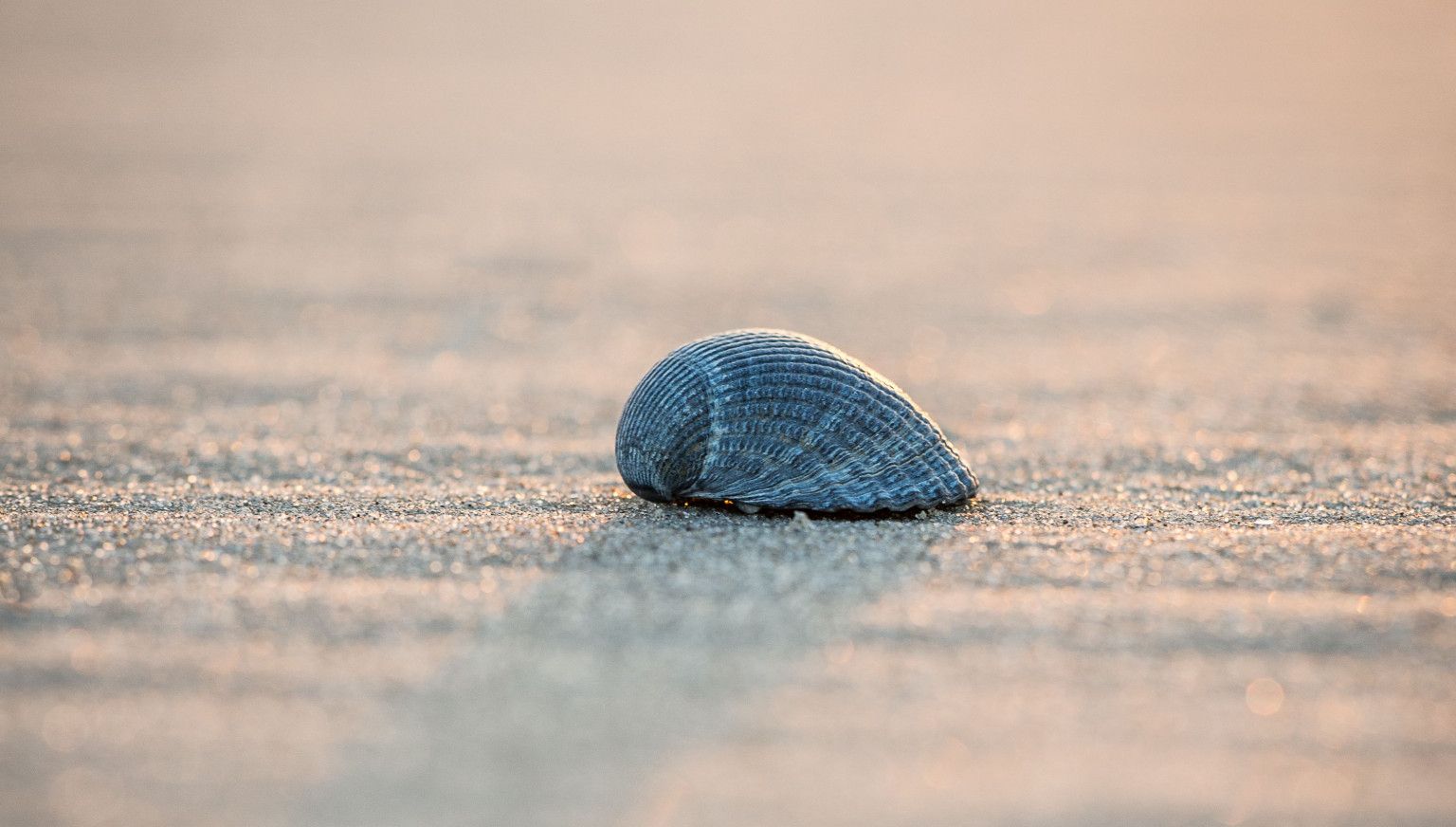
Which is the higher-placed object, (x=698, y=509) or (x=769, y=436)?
(x=769, y=436)

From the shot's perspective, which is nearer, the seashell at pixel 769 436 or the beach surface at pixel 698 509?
the beach surface at pixel 698 509

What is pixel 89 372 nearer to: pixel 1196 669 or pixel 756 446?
pixel 756 446

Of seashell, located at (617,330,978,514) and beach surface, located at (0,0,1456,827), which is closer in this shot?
beach surface, located at (0,0,1456,827)

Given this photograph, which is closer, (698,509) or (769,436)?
(769,436)
